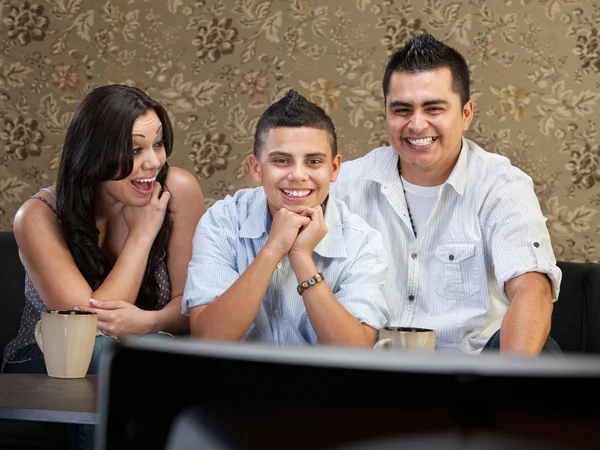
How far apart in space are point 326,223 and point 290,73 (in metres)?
1.09

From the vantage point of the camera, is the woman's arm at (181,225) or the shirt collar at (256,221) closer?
the shirt collar at (256,221)

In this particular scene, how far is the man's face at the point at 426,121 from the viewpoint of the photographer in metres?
2.23

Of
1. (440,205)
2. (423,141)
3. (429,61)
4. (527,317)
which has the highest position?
(429,61)

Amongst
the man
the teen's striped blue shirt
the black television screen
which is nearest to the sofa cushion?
the teen's striped blue shirt

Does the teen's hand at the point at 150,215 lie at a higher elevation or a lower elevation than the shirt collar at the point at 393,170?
lower

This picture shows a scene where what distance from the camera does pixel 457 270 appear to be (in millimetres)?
2219

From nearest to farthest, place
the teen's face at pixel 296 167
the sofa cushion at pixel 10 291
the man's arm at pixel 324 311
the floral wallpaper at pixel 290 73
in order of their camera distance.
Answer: the man's arm at pixel 324 311, the teen's face at pixel 296 167, the sofa cushion at pixel 10 291, the floral wallpaper at pixel 290 73

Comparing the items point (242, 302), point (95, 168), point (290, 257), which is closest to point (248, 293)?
point (242, 302)

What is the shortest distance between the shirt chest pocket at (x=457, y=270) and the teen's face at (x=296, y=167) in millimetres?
423

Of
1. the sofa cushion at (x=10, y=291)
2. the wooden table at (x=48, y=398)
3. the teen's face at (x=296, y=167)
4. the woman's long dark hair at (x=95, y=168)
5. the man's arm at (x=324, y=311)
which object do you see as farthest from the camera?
the sofa cushion at (x=10, y=291)

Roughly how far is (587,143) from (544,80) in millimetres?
245

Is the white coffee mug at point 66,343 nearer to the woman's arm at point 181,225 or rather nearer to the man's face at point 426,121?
the woman's arm at point 181,225

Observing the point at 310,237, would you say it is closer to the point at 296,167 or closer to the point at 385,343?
the point at 296,167

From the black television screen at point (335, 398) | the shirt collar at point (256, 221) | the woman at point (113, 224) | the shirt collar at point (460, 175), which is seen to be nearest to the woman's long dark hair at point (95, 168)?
the woman at point (113, 224)
